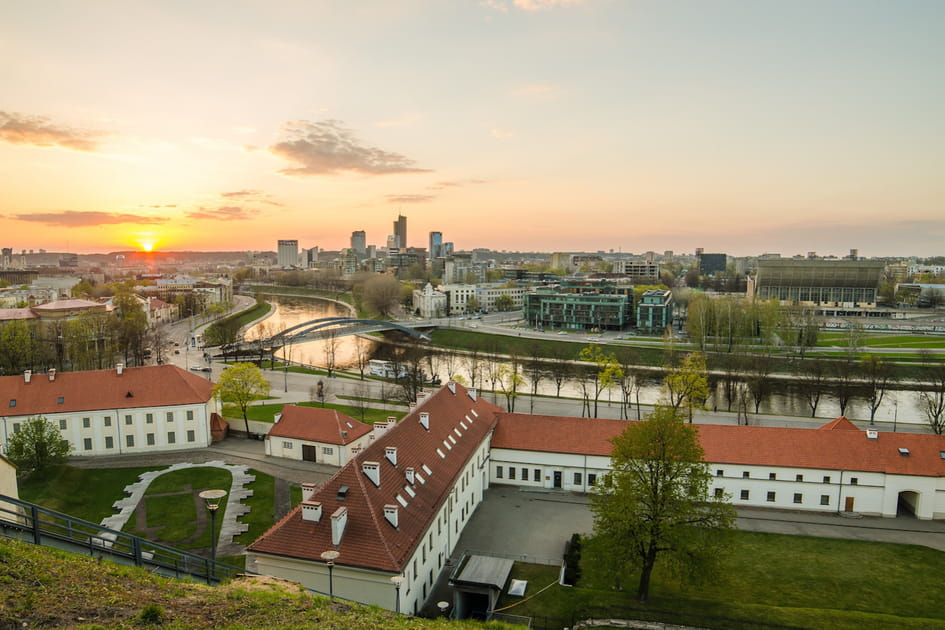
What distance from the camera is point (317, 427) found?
31.9 m

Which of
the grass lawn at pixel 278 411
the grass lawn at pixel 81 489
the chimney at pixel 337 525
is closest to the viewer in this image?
the chimney at pixel 337 525

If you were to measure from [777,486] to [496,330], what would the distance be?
63.6m

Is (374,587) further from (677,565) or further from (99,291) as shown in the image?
(99,291)

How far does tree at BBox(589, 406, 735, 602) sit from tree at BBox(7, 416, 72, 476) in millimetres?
26418

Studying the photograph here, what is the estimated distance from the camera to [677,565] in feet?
60.7

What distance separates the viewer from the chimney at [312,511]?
56.2 ft

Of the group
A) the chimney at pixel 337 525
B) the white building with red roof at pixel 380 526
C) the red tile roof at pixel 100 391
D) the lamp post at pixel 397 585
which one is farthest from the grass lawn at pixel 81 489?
the lamp post at pixel 397 585

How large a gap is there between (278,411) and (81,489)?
49.6ft

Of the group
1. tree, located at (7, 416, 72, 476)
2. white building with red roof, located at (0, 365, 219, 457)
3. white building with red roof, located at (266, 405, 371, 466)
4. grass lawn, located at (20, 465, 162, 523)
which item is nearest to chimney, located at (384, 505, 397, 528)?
white building with red roof, located at (266, 405, 371, 466)

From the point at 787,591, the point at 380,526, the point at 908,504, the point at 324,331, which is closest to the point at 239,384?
the point at 380,526

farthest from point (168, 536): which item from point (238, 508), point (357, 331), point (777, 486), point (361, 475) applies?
point (357, 331)

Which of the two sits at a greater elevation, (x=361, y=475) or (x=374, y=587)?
(x=361, y=475)

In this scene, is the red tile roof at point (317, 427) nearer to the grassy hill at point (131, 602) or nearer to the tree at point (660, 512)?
the tree at point (660, 512)

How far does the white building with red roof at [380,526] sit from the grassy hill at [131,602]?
138 inches
